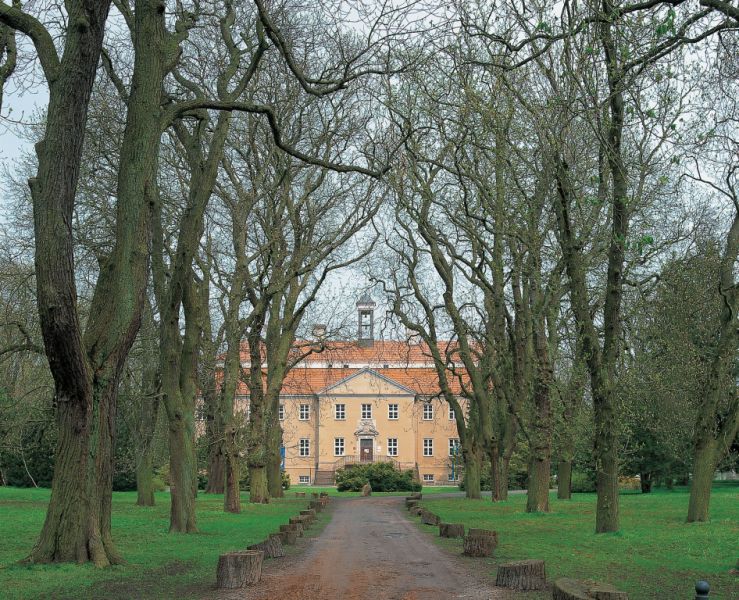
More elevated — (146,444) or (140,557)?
(146,444)

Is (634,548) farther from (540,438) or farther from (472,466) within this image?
(472,466)

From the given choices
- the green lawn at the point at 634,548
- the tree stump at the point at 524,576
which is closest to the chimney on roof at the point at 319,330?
the green lawn at the point at 634,548

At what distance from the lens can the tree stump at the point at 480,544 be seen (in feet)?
49.8

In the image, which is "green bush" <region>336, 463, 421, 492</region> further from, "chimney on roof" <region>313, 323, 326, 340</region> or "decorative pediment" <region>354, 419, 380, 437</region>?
"chimney on roof" <region>313, 323, 326, 340</region>

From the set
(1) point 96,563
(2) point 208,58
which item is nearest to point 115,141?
(2) point 208,58

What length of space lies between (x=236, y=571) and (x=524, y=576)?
12.5ft

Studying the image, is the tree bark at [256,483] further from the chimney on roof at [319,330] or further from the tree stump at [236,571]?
the tree stump at [236,571]

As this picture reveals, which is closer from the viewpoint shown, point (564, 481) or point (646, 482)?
point (564, 481)

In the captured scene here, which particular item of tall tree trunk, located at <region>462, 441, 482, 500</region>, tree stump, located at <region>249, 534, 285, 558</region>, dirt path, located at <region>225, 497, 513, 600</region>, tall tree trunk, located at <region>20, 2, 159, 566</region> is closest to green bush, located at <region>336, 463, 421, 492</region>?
tall tree trunk, located at <region>462, 441, 482, 500</region>

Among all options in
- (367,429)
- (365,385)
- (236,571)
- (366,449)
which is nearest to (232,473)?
(236,571)

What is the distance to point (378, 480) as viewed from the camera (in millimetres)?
60781

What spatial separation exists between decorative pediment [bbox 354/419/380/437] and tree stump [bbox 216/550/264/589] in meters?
73.7

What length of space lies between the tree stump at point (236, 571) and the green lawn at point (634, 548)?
3671mm

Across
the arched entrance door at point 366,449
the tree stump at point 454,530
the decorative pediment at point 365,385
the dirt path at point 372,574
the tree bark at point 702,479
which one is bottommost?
the dirt path at point 372,574
